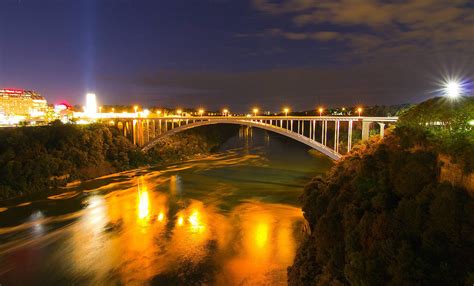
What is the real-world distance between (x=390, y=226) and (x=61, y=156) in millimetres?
23300

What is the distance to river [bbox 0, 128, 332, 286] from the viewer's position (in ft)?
34.0

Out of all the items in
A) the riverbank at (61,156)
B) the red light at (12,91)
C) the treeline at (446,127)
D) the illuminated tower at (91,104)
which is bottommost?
the riverbank at (61,156)

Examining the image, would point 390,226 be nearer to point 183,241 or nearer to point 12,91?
point 183,241

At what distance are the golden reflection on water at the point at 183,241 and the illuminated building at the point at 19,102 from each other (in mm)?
40459

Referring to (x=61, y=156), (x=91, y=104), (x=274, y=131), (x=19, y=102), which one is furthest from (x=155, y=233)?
(x=19, y=102)

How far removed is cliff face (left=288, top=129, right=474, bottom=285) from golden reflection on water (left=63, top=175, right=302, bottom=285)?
8.56 feet

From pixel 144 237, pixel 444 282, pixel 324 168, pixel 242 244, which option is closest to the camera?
pixel 444 282

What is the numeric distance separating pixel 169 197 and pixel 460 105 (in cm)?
1621

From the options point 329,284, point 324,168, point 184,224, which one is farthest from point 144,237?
point 324,168

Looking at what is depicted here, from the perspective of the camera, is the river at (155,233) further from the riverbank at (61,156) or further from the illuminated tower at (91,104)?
the illuminated tower at (91,104)

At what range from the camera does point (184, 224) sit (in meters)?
14.8

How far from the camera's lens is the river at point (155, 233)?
1037 centimetres

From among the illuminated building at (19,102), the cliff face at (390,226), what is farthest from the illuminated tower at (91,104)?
the cliff face at (390,226)

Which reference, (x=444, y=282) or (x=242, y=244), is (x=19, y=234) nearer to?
(x=242, y=244)
